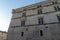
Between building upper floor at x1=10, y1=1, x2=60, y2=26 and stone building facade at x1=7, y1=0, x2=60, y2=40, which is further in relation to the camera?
building upper floor at x1=10, y1=1, x2=60, y2=26

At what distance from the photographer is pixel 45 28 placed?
17.2 meters

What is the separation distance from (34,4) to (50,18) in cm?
623

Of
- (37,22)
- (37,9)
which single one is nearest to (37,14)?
(37,9)

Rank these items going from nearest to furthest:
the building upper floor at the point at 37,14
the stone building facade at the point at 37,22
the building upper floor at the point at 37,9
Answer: the stone building facade at the point at 37,22 < the building upper floor at the point at 37,14 < the building upper floor at the point at 37,9

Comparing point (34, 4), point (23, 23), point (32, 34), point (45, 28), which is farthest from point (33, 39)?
point (34, 4)

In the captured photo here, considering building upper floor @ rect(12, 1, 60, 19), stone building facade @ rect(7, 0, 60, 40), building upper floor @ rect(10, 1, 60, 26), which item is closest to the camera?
stone building facade @ rect(7, 0, 60, 40)

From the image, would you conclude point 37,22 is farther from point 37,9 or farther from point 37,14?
point 37,9

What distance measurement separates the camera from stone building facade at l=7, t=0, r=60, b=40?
54.7 feet

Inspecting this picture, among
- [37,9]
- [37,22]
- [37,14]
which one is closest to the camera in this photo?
[37,22]

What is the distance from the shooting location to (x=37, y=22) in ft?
62.3

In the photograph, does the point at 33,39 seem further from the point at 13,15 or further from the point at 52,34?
the point at 13,15

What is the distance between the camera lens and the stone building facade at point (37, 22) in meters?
16.7

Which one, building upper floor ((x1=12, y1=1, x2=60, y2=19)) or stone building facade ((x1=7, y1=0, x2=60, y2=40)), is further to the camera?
building upper floor ((x1=12, y1=1, x2=60, y2=19))

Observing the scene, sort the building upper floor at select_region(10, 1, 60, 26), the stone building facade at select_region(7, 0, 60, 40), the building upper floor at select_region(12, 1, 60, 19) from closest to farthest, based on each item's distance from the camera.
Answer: the stone building facade at select_region(7, 0, 60, 40) → the building upper floor at select_region(10, 1, 60, 26) → the building upper floor at select_region(12, 1, 60, 19)
